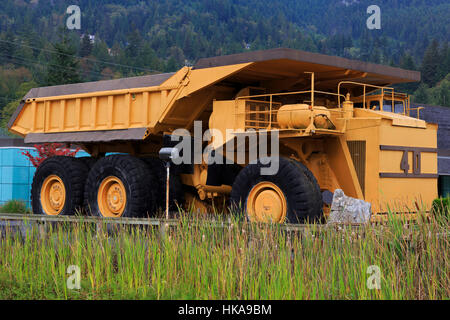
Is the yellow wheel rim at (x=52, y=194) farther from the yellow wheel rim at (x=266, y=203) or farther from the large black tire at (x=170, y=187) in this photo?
the yellow wheel rim at (x=266, y=203)

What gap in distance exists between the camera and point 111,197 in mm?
14266

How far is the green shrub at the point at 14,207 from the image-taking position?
76.4 ft

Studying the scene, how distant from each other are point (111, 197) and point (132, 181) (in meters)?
0.96

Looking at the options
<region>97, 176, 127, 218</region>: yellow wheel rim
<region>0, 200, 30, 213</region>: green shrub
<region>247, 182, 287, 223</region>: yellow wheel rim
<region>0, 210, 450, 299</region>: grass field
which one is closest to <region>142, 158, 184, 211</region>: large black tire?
<region>97, 176, 127, 218</region>: yellow wheel rim

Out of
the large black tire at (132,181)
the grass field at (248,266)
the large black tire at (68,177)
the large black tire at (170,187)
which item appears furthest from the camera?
the large black tire at (68,177)

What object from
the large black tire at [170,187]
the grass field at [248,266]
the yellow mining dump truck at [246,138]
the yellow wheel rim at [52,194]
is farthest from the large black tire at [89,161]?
the grass field at [248,266]

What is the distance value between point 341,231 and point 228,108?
16.3 feet

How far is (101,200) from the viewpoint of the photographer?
14328mm

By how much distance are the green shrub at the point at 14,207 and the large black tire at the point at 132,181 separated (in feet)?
33.1

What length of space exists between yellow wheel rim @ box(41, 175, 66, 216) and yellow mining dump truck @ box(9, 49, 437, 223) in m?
0.03

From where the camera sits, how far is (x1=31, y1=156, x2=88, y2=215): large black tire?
1502 cm

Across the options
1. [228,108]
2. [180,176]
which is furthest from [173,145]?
[228,108]

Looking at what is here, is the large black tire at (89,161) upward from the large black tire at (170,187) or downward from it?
upward

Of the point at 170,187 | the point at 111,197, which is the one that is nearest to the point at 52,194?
the point at 111,197
